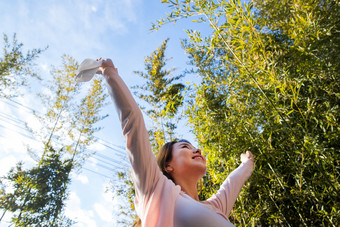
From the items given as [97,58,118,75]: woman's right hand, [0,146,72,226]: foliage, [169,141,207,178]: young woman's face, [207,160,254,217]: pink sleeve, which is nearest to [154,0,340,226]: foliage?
[207,160,254,217]: pink sleeve

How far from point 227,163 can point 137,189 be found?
4.39ft

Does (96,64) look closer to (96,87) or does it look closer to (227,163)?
(227,163)

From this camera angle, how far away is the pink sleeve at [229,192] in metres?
1.29

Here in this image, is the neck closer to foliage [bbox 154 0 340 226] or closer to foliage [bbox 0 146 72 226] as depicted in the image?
foliage [bbox 154 0 340 226]

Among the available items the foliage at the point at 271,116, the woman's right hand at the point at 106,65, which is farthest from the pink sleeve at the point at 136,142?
the foliage at the point at 271,116

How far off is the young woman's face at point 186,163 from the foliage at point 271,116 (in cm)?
87

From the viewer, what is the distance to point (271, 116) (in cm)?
186

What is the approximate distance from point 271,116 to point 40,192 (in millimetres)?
6174

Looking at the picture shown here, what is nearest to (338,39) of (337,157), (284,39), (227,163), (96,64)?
(284,39)

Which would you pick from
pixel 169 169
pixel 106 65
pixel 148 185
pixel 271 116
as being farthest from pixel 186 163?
pixel 271 116

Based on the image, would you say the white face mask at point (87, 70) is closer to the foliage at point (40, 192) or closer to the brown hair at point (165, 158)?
the brown hair at point (165, 158)

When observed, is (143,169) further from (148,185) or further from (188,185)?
(188,185)

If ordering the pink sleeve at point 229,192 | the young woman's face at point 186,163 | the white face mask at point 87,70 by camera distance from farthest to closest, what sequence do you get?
1. the pink sleeve at point 229,192
2. the young woman's face at point 186,163
3. the white face mask at point 87,70

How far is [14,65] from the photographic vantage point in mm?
6098
